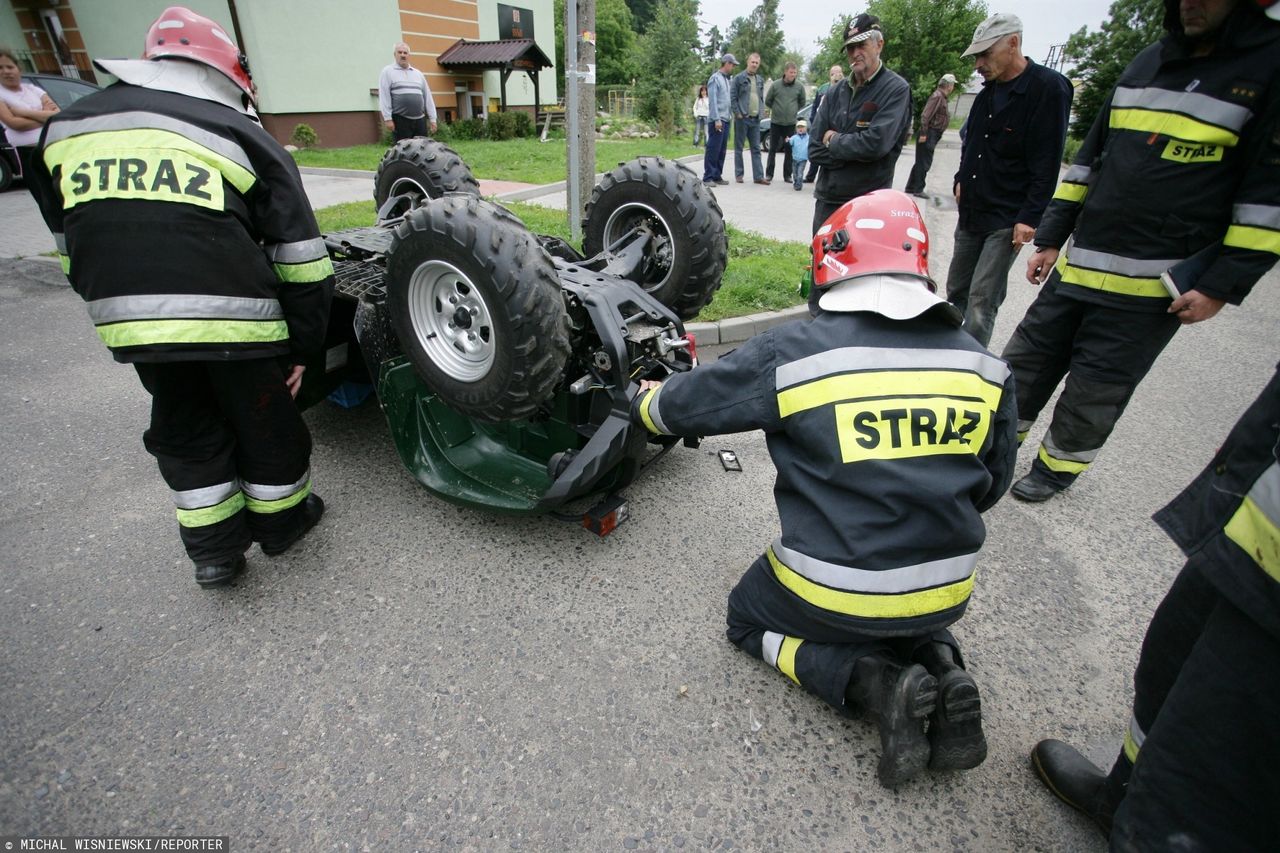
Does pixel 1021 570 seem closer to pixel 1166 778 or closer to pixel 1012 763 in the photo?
pixel 1012 763

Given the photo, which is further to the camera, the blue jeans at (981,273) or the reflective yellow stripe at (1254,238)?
the blue jeans at (981,273)

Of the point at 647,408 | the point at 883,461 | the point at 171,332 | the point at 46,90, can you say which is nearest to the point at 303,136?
the point at 46,90

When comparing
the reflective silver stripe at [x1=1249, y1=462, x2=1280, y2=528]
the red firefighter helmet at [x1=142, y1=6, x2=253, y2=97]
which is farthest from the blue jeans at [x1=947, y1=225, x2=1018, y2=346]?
the red firefighter helmet at [x1=142, y1=6, x2=253, y2=97]

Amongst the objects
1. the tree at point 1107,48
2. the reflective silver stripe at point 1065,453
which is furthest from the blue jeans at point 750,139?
the tree at point 1107,48

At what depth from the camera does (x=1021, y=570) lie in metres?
2.90

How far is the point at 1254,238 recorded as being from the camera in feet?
8.43

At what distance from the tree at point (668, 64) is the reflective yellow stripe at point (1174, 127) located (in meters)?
27.7

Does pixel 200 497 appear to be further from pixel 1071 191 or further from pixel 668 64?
pixel 668 64

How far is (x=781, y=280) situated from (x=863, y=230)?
4.32 meters

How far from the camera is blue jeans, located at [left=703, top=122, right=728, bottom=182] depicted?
11.1m

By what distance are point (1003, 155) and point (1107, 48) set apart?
34.9 meters

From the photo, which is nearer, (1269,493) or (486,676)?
(1269,493)

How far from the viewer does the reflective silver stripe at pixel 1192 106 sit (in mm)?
2543

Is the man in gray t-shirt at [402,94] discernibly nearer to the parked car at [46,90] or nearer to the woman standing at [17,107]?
the woman standing at [17,107]
